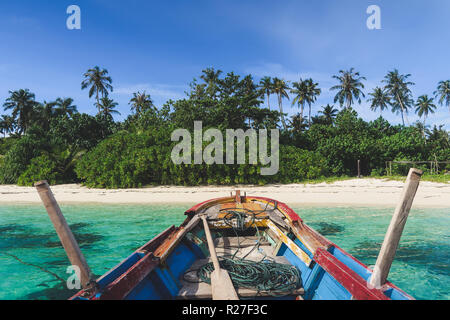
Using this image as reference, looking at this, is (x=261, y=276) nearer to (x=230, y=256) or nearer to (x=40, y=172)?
(x=230, y=256)

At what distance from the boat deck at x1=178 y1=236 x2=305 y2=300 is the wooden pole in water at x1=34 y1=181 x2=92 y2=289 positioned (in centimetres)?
120

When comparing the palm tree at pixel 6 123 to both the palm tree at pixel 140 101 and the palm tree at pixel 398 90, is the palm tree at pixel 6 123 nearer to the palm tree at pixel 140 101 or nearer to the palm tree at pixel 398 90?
the palm tree at pixel 140 101

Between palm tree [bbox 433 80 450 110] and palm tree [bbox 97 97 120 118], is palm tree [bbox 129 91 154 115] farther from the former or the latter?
palm tree [bbox 433 80 450 110]

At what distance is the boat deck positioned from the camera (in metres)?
2.98

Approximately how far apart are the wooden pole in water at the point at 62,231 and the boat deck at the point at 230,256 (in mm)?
1198

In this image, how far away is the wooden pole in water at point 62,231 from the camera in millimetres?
2031

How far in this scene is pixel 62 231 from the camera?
2.08 metres

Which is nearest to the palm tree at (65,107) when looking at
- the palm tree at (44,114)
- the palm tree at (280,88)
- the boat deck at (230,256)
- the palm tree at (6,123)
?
the palm tree at (44,114)

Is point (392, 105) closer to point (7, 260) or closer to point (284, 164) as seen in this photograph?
point (284, 164)

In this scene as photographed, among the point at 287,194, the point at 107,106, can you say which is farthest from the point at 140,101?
the point at 287,194

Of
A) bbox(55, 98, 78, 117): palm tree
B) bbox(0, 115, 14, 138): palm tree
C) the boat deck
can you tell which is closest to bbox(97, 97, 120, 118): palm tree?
bbox(55, 98, 78, 117): palm tree
